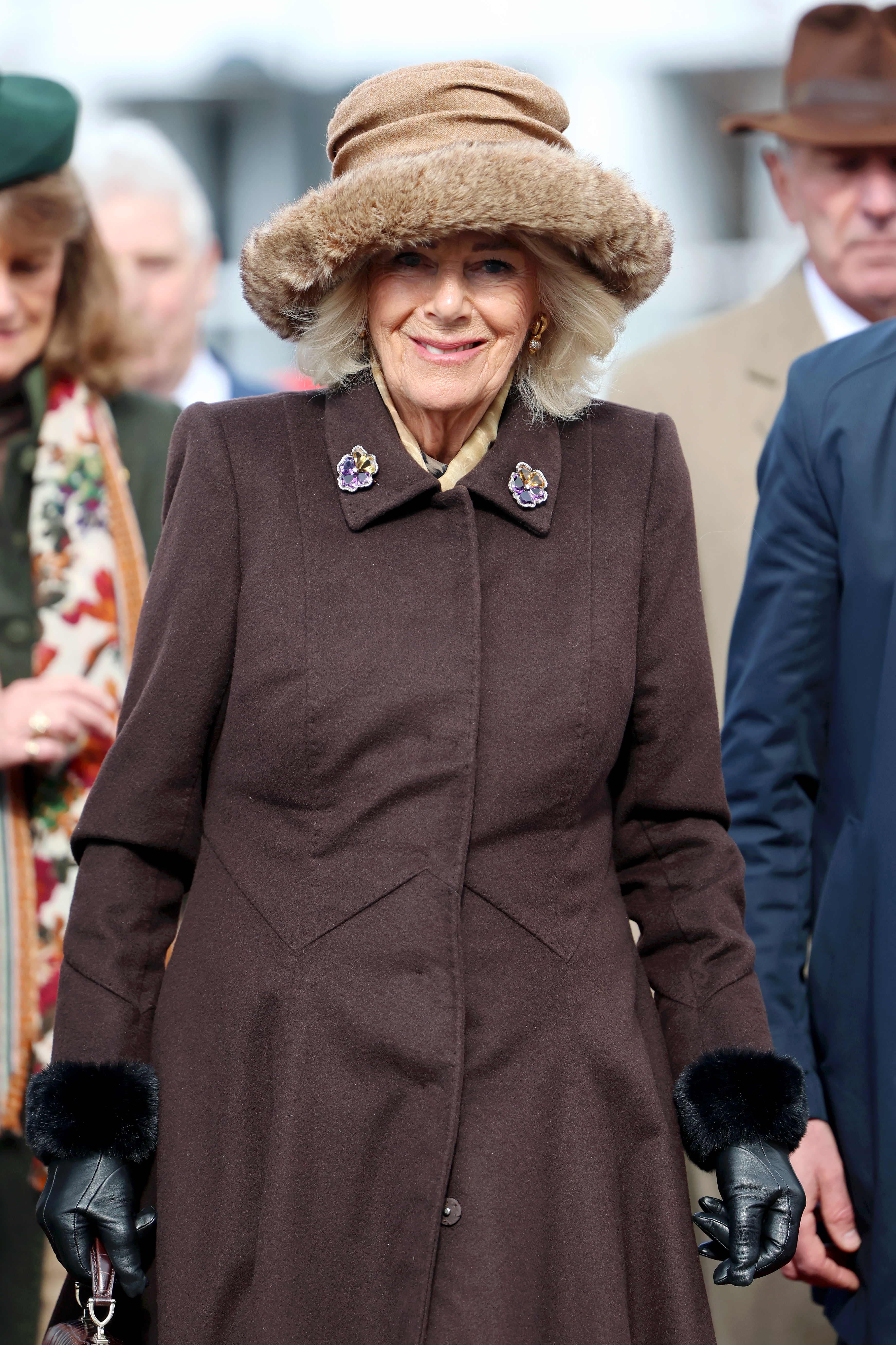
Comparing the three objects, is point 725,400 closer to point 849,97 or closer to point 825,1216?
point 849,97

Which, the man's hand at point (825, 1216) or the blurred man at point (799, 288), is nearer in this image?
the man's hand at point (825, 1216)

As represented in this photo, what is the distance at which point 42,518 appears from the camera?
304 cm

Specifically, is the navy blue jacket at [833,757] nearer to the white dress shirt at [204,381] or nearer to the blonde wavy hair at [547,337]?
the blonde wavy hair at [547,337]

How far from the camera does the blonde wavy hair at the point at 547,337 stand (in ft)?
6.46

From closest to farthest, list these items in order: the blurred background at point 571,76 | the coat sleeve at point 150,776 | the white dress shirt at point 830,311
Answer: the coat sleeve at point 150,776, the white dress shirt at point 830,311, the blurred background at point 571,76

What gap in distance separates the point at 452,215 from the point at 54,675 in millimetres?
1487

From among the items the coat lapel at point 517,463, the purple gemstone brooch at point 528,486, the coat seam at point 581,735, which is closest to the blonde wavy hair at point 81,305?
the coat lapel at point 517,463

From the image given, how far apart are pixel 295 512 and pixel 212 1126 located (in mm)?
716

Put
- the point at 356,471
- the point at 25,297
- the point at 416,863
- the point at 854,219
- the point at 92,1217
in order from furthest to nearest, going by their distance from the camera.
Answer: the point at 854,219 → the point at 25,297 → the point at 356,471 → the point at 416,863 → the point at 92,1217

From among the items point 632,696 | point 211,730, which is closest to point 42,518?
point 211,730

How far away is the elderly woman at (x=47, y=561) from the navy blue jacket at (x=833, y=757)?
4.19 ft

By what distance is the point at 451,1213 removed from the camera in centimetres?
176

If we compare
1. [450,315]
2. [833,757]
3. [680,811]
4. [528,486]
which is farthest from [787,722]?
[450,315]

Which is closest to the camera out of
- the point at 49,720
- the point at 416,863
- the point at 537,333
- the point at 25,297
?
the point at 416,863
